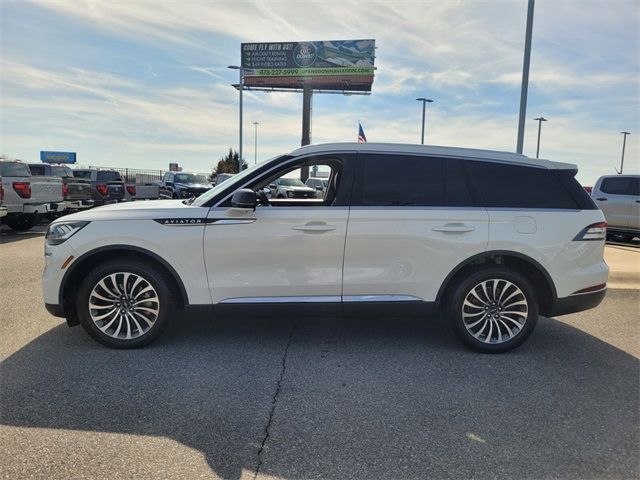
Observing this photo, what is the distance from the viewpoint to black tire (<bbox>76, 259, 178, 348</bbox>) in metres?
4.22

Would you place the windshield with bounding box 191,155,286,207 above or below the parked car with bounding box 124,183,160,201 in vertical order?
above

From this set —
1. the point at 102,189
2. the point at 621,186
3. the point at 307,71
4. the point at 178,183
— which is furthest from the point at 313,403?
the point at 307,71

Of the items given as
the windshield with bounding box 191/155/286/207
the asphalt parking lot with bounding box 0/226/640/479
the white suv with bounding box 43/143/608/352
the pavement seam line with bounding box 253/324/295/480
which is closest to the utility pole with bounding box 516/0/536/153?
the asphalt parking lot with bounding box 0/226/640/479

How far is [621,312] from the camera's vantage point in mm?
6016

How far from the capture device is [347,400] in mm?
3488

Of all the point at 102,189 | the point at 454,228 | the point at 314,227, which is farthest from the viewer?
the point at 102,189

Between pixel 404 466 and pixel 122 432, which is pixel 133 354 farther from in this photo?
pixel 404 466

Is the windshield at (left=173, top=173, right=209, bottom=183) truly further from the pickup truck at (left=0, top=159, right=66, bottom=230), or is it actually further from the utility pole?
the utility pole

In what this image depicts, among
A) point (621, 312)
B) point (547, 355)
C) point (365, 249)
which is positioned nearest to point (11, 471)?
point (365, 249)

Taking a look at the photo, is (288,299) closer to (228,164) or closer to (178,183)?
(178,183)

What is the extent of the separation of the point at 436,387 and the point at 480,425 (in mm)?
574

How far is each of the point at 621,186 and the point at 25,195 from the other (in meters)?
15.5

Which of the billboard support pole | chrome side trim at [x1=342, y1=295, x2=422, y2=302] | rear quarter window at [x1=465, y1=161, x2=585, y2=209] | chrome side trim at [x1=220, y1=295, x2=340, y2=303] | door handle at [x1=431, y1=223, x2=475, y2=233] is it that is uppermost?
the billboard support pole

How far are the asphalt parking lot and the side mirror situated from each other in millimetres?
1345
